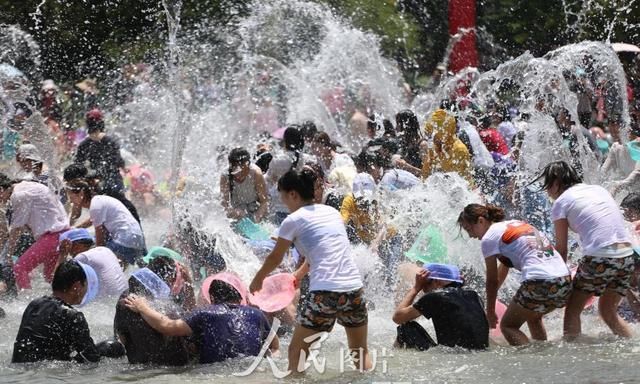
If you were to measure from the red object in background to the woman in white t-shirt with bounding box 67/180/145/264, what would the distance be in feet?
30.1

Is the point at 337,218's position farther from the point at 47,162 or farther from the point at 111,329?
the point at 47,162

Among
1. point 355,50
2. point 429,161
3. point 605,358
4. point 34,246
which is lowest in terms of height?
point 605,358

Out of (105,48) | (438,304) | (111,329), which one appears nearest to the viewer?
(438,304)

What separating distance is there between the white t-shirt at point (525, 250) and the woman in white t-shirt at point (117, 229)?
3.50m

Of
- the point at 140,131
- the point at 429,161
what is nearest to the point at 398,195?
the point at 429,161

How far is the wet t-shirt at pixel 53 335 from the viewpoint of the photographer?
7914mm

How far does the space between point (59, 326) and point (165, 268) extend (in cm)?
110

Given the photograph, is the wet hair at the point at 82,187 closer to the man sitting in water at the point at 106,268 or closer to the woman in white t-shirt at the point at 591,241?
the man sitting in water at the point at 106,268

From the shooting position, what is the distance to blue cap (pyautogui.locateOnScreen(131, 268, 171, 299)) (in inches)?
323

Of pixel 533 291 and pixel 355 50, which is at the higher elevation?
pixel 355 50

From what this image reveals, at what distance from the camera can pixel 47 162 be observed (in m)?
14.3

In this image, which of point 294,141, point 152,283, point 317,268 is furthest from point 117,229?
point 317,268

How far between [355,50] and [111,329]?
9.08 meters

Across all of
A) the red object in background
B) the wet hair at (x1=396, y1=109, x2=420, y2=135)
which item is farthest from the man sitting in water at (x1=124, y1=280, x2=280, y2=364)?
the red object in background
